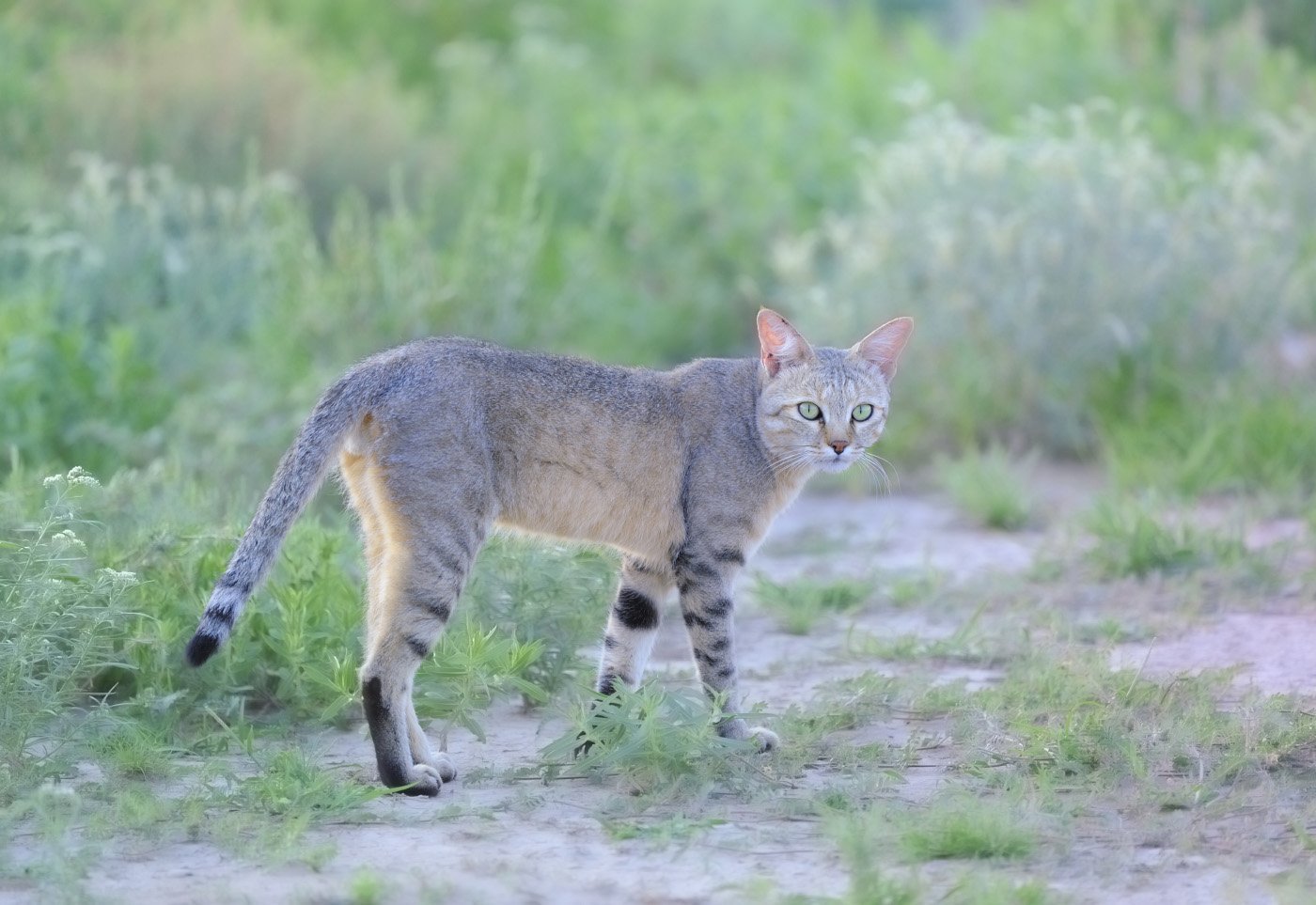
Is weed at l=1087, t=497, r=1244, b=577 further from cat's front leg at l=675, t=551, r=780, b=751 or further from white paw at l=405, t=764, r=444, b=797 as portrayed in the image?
white paw at l=405, t=764, r=444, b=797

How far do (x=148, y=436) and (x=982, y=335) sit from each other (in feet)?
14.6

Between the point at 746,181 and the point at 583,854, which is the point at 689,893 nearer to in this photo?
the point at 583,854

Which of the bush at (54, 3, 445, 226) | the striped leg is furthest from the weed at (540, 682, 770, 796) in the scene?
the bush at (54, 3, 445, 226)

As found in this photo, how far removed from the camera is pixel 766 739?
4.72 metres

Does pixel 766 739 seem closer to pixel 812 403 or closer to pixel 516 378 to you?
pixel 812 403

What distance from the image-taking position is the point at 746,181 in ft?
37.0

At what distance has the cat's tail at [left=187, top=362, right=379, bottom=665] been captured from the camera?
160 inches

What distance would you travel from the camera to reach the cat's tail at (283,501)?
13.3 feet

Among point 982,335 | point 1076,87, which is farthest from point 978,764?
point 1076,87

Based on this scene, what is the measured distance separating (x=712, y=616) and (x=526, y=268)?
172 inches

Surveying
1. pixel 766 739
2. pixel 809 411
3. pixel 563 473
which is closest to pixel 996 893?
pixel 766 739

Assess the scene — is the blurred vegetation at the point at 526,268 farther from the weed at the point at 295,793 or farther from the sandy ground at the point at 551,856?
the weed at the point at 295,793

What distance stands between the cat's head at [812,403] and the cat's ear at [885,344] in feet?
0.13

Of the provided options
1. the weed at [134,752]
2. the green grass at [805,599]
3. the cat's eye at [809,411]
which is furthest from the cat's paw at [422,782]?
the green grass at [805,599]
